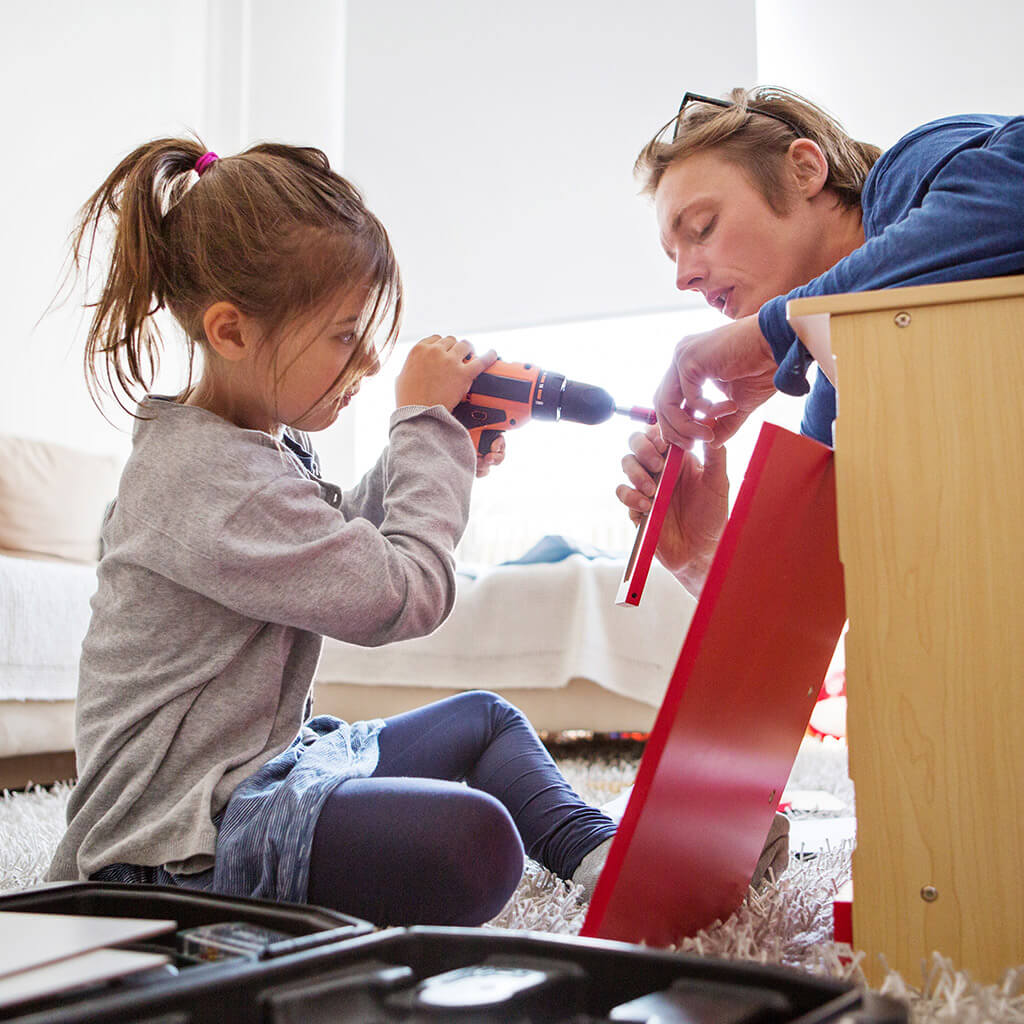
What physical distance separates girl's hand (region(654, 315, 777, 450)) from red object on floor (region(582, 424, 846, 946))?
140mm

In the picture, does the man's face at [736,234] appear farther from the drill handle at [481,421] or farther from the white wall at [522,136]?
the white wall at [522,136]

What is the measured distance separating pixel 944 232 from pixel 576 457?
2746 millimetres

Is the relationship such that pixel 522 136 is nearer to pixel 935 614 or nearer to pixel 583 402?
pixel 583 402

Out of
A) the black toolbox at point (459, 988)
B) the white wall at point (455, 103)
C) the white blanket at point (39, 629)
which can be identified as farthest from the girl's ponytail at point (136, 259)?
the white wall at point (455, 103)

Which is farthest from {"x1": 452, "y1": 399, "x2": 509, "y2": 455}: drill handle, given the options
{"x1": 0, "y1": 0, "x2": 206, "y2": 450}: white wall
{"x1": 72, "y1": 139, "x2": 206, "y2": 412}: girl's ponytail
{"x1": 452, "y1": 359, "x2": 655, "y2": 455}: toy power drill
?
{"x1": 0, "y1": 0, "x2": 206, "y2": 450}: white wall

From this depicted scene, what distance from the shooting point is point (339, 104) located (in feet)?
12.8

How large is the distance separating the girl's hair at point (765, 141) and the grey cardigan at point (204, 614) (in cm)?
64

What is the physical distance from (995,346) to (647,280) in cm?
286

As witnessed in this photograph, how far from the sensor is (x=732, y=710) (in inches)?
29.8

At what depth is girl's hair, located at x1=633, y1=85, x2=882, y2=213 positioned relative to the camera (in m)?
1.23

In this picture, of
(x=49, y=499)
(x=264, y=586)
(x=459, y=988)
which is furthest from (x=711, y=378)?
(x=49, y=499)

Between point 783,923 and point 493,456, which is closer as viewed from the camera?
point 783,923

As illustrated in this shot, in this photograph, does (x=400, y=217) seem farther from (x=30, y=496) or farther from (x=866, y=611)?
(x=866, y=611)

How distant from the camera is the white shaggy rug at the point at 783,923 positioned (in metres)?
0.58
